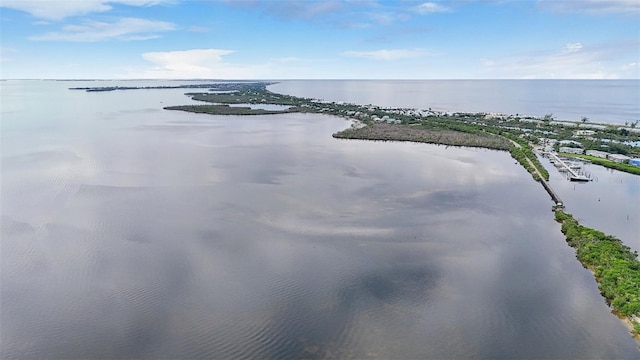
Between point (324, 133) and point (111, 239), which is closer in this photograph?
point (111, 239)

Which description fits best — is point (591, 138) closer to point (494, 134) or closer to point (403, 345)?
point (494, 134)

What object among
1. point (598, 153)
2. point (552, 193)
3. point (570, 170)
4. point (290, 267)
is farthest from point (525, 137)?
point (290, 267)

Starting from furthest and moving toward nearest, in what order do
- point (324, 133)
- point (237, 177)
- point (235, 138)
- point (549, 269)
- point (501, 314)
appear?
point (324, 133) < point (235, 138) < point (237, 177) < point (549, 269) < point (501, 314)

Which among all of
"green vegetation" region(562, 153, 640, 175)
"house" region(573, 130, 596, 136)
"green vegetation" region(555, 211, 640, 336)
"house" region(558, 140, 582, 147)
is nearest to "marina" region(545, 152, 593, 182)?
"green vegetation" region(562, 153, 640, 175)

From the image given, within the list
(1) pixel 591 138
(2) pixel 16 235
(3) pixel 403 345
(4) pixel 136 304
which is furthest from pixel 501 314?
(1) pixel 591 138

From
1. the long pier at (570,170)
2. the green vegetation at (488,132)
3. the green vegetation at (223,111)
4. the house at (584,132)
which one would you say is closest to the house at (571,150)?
the green vegetation at (488,132)

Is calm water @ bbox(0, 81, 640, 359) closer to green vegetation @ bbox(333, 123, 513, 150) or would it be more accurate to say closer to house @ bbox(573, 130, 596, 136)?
green vegetation @ bbox(333, 123, 513, 150)

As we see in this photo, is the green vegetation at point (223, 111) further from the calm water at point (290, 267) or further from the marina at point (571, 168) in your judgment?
the marina at point (571, 168)
